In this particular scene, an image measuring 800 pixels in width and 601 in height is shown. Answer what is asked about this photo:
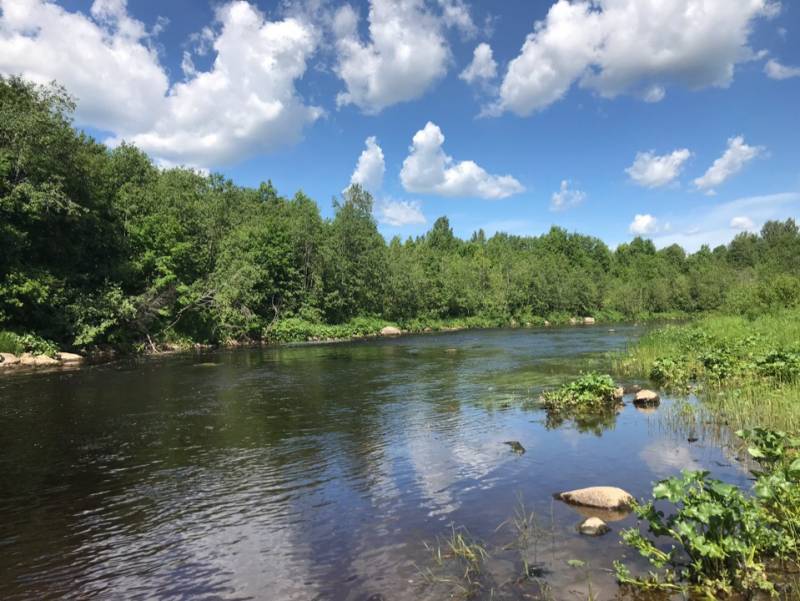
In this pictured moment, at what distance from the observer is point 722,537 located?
593cm

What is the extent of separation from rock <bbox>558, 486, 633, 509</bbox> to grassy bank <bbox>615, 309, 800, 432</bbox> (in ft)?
18.8

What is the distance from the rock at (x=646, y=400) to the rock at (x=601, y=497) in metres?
9.17

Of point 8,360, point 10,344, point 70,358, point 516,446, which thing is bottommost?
point 516,446

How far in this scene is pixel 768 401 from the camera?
1377 cm

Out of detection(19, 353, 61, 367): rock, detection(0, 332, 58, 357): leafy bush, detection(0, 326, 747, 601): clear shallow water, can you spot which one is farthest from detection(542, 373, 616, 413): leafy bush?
detection(0, 332, 58, 357): leafy bush

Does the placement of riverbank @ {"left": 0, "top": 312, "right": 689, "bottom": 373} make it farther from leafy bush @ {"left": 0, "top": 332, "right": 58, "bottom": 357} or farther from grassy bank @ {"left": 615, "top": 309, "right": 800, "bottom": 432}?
grassy bank @ {"left": 615, "top": 309, "right": 800, "bottom": 432}

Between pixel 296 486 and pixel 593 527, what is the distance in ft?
18.9

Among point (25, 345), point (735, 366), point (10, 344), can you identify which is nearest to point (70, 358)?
point (25, 345)

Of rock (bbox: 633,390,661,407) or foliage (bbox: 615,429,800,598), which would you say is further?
rock (bbox: 633,390,661,407)

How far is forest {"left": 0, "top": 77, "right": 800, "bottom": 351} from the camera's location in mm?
34125

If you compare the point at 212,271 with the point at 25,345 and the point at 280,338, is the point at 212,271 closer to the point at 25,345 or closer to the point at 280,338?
the point at 280,338

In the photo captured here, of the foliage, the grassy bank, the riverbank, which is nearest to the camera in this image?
the foliage

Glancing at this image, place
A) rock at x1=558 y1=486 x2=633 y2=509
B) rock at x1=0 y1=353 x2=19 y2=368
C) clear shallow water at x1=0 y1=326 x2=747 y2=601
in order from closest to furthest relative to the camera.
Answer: clear shallow water at x1=0 y1=326 x2=747 y2=601 → rock at x1=558 y1=486 x2=633 y2=509 → rock at x1=0 y1=353 x2=19 y2=368

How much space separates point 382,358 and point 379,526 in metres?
27.9
